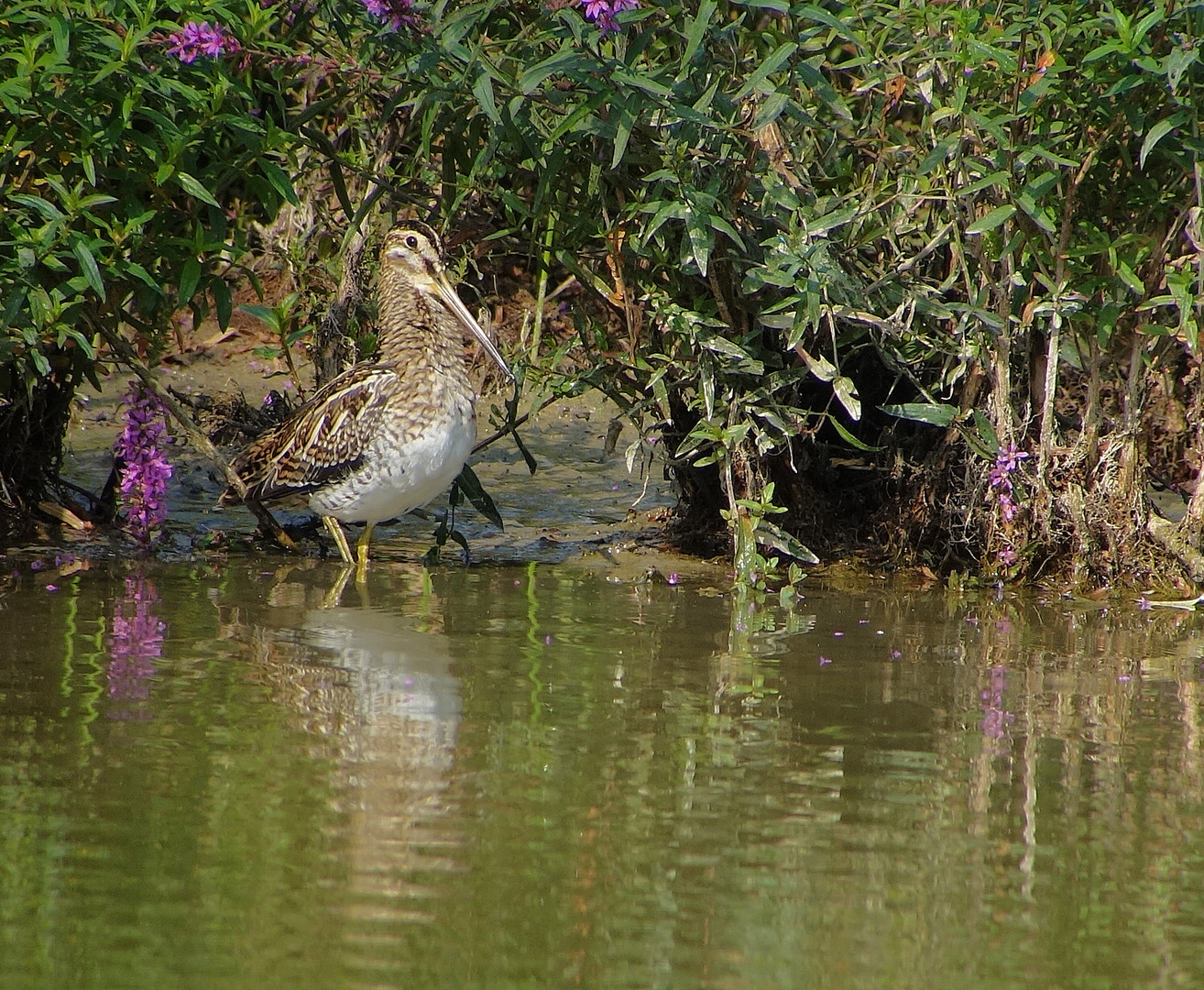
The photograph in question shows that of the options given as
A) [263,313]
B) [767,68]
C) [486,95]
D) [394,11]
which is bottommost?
[263,313]

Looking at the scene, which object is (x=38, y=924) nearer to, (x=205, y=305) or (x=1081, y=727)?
(x=1081, y=727)

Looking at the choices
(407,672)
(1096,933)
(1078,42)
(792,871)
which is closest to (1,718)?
(407,672)

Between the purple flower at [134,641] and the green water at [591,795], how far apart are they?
3 centimetres

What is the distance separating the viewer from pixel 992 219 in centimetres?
571

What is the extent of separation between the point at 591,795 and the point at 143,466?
381 centimetres

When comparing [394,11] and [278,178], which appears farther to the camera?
[278,178]

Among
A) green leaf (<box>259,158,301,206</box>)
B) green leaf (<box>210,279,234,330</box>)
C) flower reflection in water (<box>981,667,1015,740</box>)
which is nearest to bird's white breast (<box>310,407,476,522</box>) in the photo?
green leaf (<box>210,279,234,330</box>)

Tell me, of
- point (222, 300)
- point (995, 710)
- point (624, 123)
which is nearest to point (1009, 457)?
point (995, 710)

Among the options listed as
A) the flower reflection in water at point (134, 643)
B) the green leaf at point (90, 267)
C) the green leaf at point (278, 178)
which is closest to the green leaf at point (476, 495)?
the flower reflection in water at point (134, 643)

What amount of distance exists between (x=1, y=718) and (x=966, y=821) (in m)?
2.58

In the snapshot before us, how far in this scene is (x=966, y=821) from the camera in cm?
385

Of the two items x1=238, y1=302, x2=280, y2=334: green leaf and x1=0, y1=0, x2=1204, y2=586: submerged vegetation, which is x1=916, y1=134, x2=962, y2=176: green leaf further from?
x1=238, y1=302, x2=280, y2=334: green leaf

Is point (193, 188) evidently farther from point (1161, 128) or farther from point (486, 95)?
point (1161, 128)

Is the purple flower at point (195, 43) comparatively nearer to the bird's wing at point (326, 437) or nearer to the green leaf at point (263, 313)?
the green leaf at point (263, 313)
